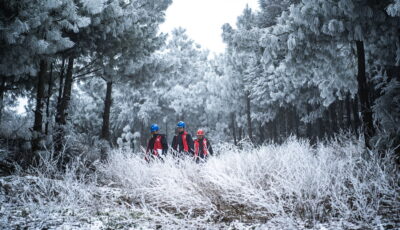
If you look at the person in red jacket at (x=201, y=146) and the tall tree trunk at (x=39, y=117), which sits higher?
the tall tree trunk at (x=39, y=117)

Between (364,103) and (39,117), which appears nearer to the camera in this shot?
(364,103)

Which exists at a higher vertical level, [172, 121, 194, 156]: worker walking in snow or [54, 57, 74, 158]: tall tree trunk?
[54, 57, 74, 158]: tall tree trunk

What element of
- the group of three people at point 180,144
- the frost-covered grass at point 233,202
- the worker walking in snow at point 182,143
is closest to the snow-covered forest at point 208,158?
the frost-covered grass at point 233,202

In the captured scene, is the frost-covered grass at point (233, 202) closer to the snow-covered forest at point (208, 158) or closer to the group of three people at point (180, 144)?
the snow-covered forest at point (208, 158)

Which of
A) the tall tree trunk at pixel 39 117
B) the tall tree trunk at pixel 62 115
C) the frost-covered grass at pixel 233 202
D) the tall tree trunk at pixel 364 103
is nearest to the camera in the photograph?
the frost-covered grass at pixel 233 202

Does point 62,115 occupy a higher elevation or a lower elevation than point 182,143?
higher

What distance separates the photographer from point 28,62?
17.0 feet

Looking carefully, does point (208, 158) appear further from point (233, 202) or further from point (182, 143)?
point (233, 202)

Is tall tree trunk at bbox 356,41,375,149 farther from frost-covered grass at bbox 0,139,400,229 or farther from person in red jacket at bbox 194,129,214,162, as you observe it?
person in red jacket at bbox 194,129,214,162

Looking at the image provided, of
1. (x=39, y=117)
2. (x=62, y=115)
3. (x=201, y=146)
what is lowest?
(x=201, y=146)

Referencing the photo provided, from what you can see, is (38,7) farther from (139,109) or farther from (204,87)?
(204,87)

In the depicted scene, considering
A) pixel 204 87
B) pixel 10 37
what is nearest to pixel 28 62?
pixel 10 37

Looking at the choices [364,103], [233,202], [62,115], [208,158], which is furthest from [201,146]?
[62,115]

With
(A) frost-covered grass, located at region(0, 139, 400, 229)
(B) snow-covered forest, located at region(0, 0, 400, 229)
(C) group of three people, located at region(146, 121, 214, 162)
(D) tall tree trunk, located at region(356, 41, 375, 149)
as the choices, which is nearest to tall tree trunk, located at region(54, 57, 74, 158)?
(B) snow-covered forest, located at region(0, 0, 400, 229)
